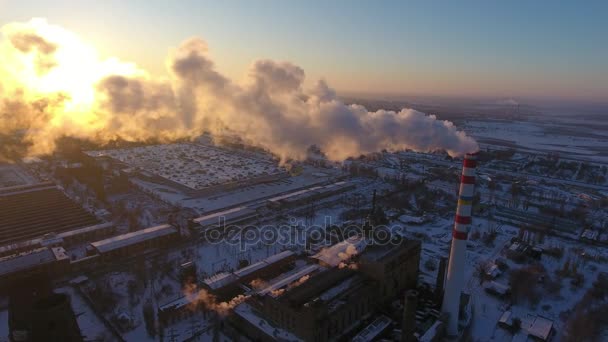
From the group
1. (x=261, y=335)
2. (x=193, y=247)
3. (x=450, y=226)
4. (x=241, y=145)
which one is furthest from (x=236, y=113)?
(x=241, y=145)

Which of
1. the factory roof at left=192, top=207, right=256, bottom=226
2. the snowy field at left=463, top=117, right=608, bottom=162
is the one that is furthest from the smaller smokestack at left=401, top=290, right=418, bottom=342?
the snowy field at left=463, top=117, right=608, bottom=162

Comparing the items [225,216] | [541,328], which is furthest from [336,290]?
[225,216]

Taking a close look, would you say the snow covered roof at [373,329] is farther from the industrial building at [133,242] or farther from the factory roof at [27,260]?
the factory roof at [27,260]

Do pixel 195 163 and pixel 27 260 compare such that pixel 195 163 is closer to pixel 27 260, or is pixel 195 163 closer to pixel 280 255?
pixel 27 260

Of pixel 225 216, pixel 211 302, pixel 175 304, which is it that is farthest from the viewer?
pixel 225 216

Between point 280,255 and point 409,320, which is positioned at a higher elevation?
point 409,320

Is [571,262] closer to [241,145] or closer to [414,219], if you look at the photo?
[414,219]

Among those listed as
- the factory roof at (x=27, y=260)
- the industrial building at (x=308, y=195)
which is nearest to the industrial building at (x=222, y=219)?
the industrial building at (x=308, y=195)
